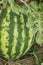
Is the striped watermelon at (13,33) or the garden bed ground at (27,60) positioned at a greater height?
the striped watermelon at (13,33)

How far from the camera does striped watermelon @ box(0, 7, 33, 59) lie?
5.50 ft

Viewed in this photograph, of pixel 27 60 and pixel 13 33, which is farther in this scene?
pixel 27 60

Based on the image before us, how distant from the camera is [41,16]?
171 centimetres

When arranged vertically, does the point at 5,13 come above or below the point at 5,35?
above

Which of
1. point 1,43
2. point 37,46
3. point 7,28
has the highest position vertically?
point 7,28

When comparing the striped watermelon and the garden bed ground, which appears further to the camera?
the garden bed ground

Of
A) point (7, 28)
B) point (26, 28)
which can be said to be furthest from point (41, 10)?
point (7, 28)

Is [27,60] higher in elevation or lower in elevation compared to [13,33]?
lower

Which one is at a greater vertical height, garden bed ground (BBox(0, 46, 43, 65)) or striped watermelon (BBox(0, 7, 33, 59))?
striped watermelon (BBox(0, 7, 33, 59))

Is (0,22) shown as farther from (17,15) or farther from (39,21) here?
(39,21)

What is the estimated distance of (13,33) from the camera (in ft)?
5.51

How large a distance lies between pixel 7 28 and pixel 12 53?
0.20 m

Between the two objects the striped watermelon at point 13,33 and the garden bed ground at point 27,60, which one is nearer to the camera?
the striped watermelon at point 13,33

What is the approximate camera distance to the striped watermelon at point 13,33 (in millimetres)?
1676
